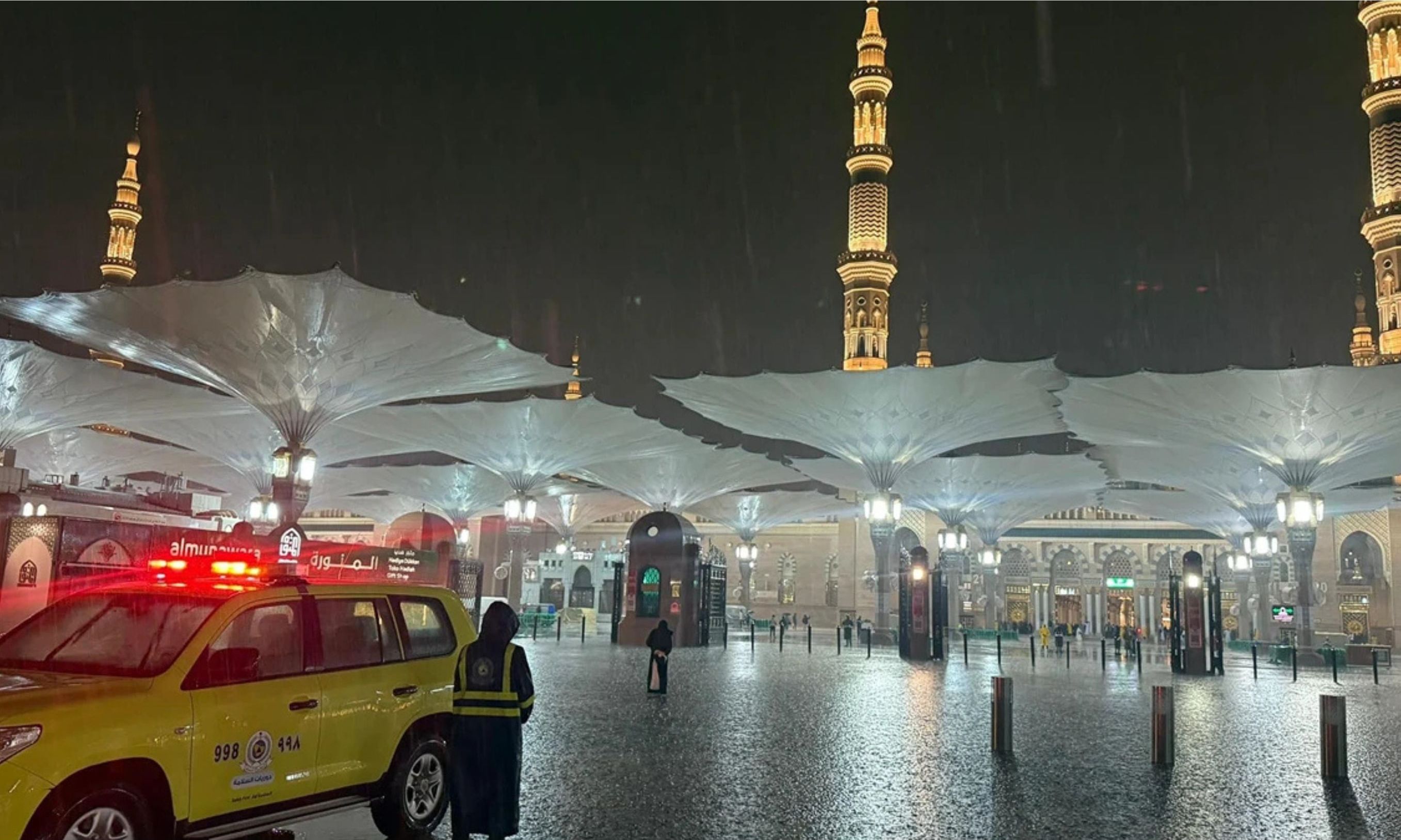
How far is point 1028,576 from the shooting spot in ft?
218

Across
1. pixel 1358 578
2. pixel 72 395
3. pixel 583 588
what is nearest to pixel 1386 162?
pixel 1358 578

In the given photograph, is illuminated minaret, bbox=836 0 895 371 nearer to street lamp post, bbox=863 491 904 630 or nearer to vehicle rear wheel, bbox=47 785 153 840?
street lamp post, bbox=863 491 904 630

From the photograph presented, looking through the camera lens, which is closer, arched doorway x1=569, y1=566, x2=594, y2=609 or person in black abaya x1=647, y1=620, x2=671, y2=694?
person in black abaya x1=647, y1=620, x2=671, y2=694

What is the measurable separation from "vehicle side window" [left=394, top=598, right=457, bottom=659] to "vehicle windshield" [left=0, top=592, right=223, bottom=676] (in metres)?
1.47

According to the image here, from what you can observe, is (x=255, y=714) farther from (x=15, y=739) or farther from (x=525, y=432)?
(x=525, y=432)

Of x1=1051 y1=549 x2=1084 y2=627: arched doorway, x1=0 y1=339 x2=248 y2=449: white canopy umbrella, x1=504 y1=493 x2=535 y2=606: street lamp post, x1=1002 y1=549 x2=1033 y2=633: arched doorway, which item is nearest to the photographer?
x1=0 y1=339 x2=248 y2=449: white canopy umbrella

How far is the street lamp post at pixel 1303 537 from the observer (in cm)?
2842

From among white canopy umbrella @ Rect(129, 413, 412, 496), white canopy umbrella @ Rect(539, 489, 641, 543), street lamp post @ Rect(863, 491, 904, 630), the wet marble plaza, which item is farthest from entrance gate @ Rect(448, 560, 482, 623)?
white canopy umbrella @ Rect(539, 489, 641, 543)

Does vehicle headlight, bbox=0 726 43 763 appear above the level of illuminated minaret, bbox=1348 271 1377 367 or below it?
below

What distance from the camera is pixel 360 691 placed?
649 cm

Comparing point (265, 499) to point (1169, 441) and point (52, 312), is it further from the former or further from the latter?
point (1169, 441)

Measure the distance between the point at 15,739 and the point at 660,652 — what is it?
12356 millimetres

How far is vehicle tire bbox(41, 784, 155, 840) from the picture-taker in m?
4.71

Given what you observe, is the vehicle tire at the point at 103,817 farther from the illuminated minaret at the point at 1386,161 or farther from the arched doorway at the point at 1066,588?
the arched doorway at the point at 1066,588
